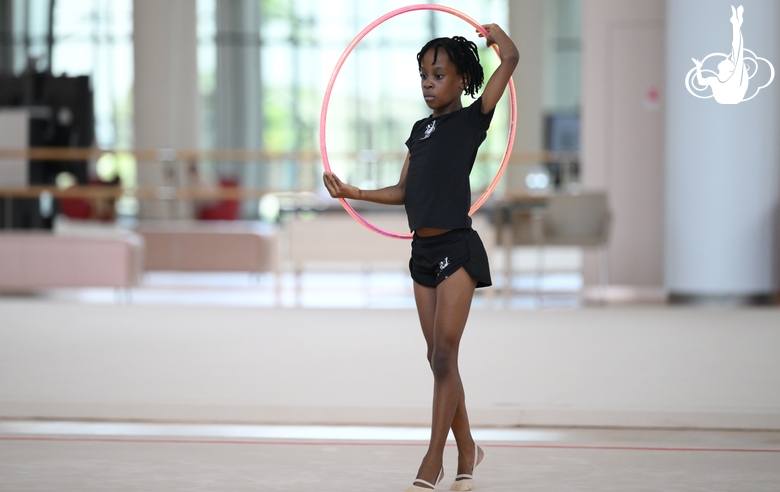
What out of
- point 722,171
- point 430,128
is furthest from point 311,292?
point 430,128

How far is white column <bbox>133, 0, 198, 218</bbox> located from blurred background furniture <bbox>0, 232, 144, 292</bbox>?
8026mm

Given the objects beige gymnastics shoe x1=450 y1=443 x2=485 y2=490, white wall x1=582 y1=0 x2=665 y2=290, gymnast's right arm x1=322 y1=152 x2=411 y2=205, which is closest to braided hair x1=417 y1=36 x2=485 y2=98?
gymnast's right arm x1=322 y1=152 x2=411 y2=205

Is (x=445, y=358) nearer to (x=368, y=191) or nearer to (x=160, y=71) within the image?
(x=368, y=191)

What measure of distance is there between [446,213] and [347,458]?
926mm

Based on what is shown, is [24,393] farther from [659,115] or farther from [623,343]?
[659,115]

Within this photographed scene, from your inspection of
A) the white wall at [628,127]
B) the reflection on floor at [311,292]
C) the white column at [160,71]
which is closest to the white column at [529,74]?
the white column at [160,71]

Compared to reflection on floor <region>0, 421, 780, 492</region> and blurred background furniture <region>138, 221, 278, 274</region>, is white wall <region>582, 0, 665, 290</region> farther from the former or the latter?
reflection on floor <region>0, 421, 780, 492</region>

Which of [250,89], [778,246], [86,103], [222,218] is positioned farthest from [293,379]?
[250,89]

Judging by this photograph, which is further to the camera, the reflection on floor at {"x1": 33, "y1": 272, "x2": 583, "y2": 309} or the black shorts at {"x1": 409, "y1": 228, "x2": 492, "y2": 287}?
the reflection on floor at {"x1": 33, "y1": 272, "x2": 583, "y2": 309}

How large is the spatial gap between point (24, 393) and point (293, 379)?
105 centimetres

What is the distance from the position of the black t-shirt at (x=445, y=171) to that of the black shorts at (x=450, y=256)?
44 mm

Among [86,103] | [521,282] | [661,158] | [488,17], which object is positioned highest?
[488,17]

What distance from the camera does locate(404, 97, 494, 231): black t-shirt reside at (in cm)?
265

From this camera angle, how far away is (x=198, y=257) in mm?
9438
